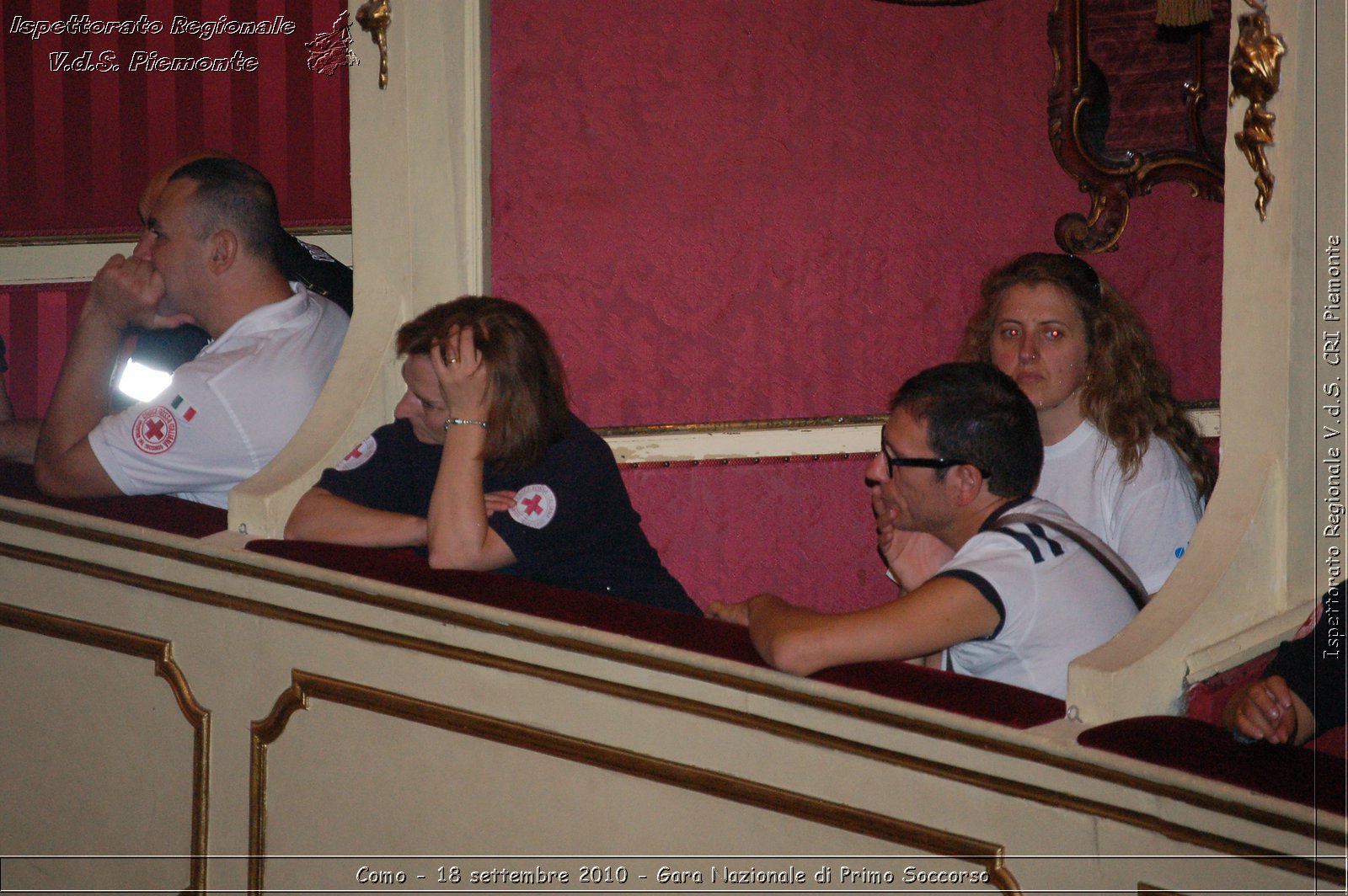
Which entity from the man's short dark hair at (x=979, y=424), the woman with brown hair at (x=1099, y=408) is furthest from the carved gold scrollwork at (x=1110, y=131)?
the man's short dark hair at (x=979, y=424)

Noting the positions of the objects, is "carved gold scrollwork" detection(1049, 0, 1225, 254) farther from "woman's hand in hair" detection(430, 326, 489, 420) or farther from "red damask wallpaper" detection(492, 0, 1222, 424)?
"woman's hand in hair" detection(430, 326, 489, 420)

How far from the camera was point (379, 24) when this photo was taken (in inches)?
102

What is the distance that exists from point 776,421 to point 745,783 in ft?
4.40

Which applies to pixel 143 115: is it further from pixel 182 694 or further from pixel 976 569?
pixel 976 569

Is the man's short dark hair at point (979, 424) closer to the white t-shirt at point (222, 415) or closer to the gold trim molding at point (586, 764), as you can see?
the gold trim molding at point (586, 764)

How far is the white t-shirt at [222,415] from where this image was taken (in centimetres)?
262

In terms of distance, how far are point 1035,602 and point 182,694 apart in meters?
1.43

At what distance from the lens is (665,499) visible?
301 cm

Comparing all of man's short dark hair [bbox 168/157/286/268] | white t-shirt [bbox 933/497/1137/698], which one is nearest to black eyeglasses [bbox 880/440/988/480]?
white t-shirt [bbox 933/497/1137/698]

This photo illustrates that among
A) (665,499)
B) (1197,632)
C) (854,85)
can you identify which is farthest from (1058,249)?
(1197,632)

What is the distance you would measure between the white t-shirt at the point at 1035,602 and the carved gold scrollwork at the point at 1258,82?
0.52m

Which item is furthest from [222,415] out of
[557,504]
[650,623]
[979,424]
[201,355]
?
[979,424]

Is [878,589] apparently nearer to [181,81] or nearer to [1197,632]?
[1197,632]

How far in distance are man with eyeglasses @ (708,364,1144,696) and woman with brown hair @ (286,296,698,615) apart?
1.58ft
